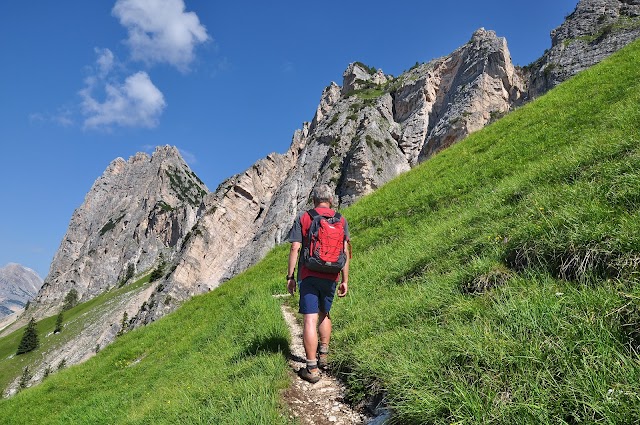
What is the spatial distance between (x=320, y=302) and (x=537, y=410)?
4191 mm

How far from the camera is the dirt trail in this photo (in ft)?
16.7

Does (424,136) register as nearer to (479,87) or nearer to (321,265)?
(479,87)

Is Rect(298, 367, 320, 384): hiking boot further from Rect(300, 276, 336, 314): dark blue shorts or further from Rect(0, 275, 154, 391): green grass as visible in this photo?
Rect(0, 275, 154, 391): green grass

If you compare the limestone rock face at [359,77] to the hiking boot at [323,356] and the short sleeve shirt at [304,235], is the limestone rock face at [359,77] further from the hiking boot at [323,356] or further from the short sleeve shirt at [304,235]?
the hiking boot at [323,356]

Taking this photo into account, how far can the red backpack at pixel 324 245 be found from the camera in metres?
6.37

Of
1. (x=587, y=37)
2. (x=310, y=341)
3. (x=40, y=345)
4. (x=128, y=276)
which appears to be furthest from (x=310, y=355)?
(x=128, y=276)

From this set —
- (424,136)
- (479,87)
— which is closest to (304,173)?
(424,136)

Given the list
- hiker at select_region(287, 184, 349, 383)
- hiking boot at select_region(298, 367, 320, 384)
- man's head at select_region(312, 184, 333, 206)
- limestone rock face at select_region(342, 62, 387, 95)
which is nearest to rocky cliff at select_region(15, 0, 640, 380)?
limestone rock face at select_region(342, 62, 387, 95)

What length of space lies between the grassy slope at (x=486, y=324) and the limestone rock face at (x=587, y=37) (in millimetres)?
36981

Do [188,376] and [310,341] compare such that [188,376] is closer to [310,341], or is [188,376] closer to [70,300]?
[310,341]

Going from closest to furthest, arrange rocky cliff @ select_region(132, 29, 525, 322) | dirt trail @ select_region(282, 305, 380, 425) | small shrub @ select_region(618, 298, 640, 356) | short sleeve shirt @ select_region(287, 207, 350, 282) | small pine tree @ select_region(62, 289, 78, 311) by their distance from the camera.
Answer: small shrub @ select_region(618, 298, 640, 356)
dirt trail @ select_region(282, 305, 380, 425)
short sleeve shirt @ select_region(287, 207, 350, 282)
rocky cliff @ select_region(132, 29, 525, 322)
small pine tree @ select_region(62, 289, 78, 311)

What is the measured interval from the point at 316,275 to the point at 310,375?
161cm

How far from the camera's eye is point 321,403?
5582mm

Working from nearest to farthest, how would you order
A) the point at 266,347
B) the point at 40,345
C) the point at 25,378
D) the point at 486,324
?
the point at 486,324 → the point at 266,347 → the point at 25,378 → the point at 40,345
